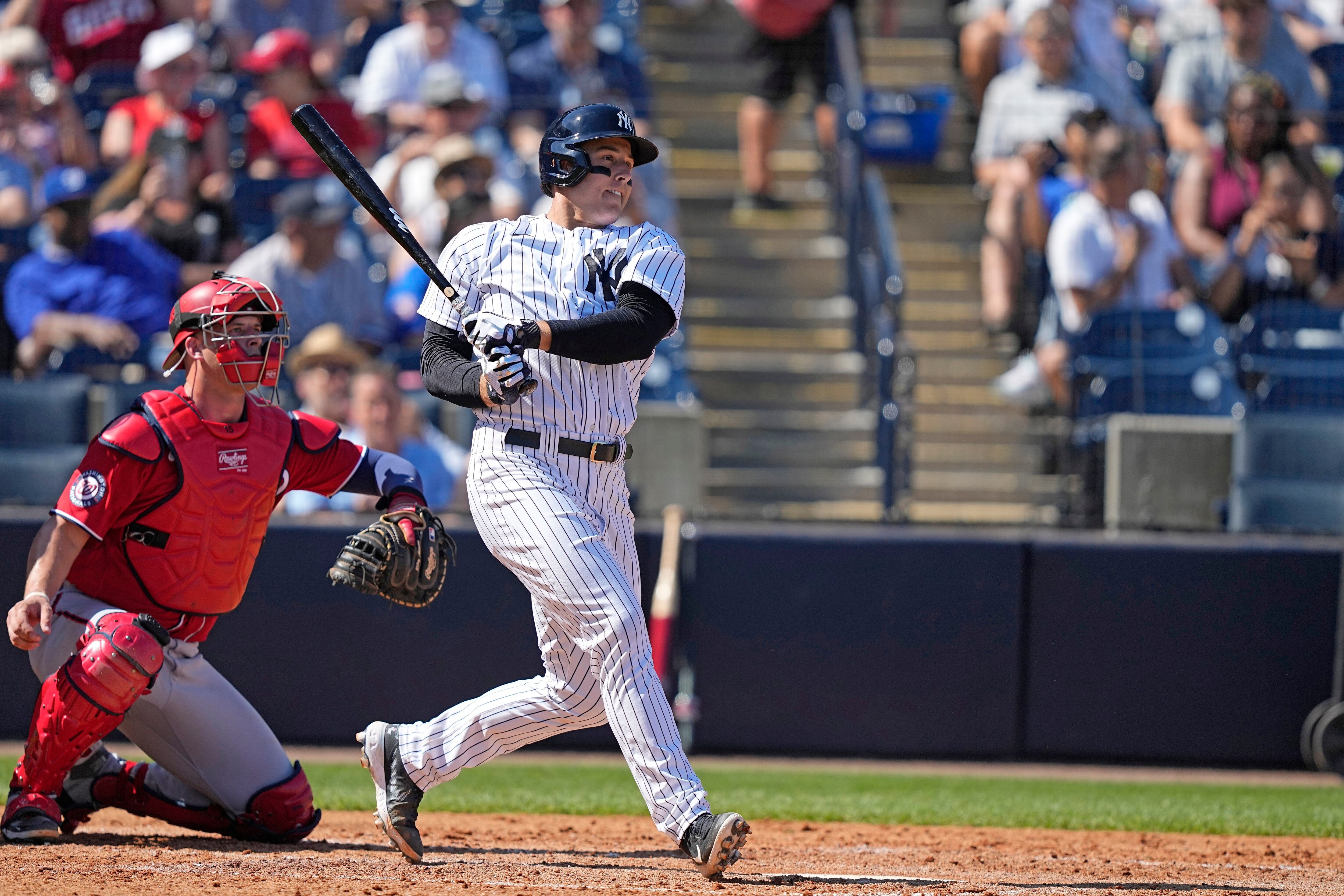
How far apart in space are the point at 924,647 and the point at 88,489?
3.92 metres

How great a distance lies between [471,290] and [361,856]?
154 cm

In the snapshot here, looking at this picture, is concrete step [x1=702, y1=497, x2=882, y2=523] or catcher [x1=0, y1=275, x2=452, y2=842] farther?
concrete step [x1=702, y1=497, x2=882, y2=523]

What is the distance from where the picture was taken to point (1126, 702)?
6910 millimetres

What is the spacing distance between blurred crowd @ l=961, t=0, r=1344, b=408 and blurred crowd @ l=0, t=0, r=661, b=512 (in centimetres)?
209

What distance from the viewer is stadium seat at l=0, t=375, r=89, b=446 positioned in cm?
737

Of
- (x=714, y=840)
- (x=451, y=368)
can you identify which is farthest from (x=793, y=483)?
(x=714, y=840)

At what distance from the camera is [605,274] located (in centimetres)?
406

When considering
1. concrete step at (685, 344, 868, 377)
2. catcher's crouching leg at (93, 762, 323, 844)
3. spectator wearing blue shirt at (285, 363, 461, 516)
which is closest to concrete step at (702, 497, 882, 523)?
concrete step at (685, 344, 868, 377)

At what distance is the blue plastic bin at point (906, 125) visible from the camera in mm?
10164

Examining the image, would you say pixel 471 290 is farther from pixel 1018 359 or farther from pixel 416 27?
pixel 416 27

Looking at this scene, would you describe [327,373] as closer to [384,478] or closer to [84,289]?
[84,289]

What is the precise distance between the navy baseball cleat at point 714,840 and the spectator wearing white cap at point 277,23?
7231mm

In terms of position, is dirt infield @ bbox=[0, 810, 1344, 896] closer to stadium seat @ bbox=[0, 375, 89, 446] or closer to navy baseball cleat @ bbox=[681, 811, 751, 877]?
navy baseball cleat @ bbox=[681, 811, 751, 877]

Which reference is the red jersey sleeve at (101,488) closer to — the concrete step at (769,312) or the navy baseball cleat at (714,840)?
the navy baseball cleat at (714,840)
